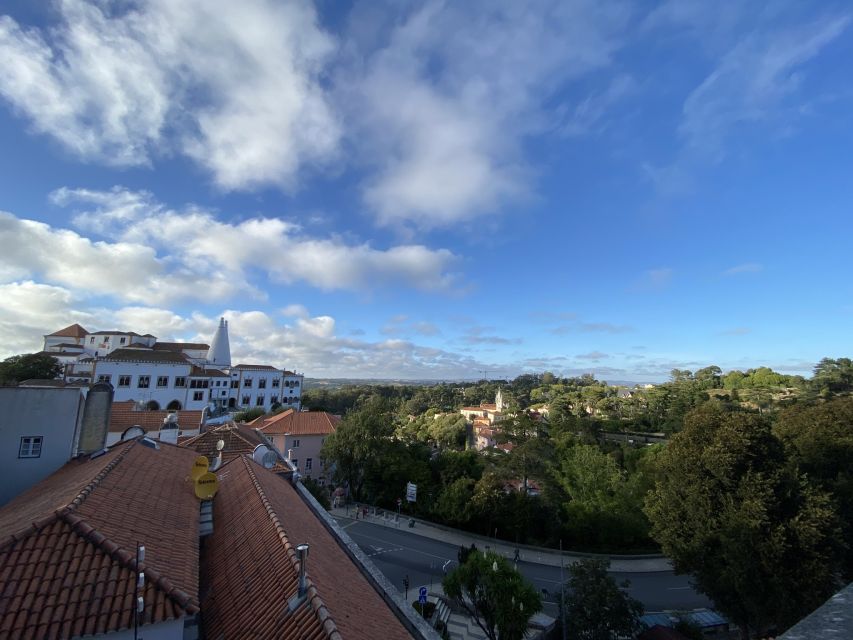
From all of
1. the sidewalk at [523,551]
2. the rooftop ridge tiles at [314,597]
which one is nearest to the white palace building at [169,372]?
the sidewalk at [523,551]

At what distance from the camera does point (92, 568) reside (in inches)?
192

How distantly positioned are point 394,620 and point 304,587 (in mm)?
1843

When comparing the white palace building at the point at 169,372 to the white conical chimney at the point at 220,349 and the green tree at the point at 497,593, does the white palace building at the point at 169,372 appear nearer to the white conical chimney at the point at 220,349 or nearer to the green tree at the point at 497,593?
the white conical chimney at the point at 220,349

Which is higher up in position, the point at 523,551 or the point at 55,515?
the point at 55,515

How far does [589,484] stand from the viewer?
26.5 metres

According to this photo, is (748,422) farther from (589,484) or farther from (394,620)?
(394,620)

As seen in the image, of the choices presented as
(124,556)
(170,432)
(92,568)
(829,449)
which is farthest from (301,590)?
(829,449)

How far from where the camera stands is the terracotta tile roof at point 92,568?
427 cm

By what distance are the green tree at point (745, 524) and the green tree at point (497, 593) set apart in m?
6.75

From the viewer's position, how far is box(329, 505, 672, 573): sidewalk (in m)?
23.0

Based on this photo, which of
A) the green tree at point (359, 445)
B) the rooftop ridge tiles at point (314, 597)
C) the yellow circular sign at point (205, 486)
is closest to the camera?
the rooftop ridge tiles at point (314, 597)

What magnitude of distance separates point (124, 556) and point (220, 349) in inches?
2552

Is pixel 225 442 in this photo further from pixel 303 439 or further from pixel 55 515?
pixel 303 439

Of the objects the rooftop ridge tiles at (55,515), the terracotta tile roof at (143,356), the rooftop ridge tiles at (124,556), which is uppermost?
the terracotta tile roof at (143,356)
